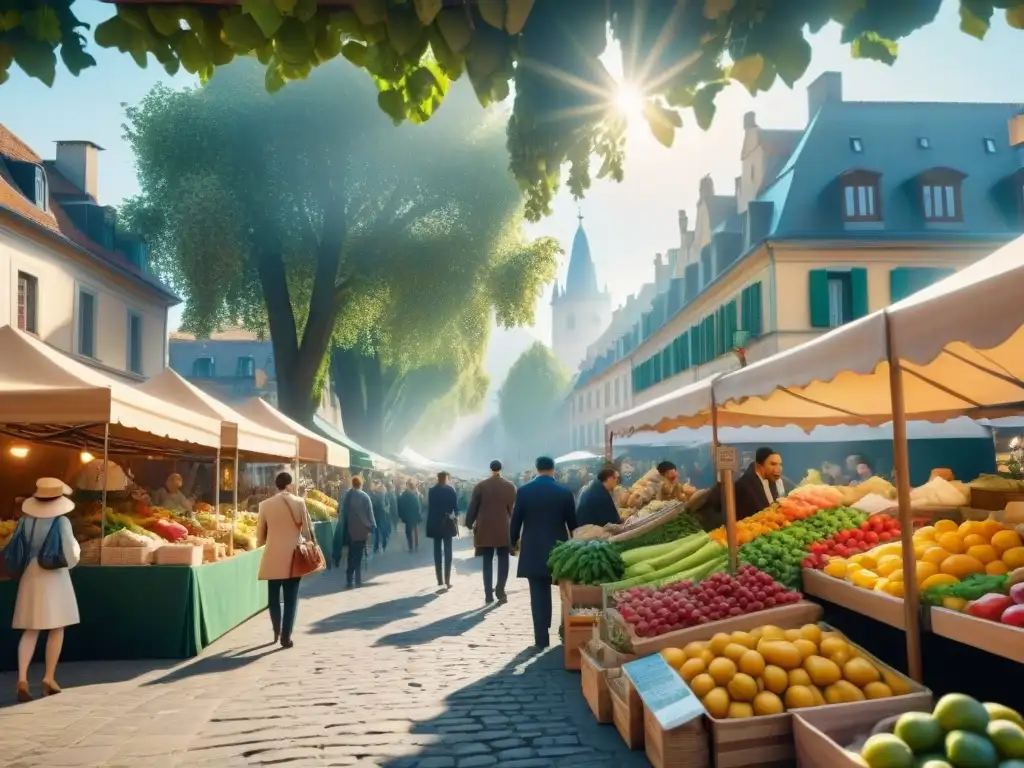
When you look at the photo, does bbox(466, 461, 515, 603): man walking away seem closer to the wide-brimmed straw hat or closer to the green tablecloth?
the wide-brimmed straw hat

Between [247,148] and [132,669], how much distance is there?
1559 centimetres

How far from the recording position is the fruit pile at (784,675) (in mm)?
5191

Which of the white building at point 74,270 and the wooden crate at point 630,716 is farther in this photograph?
the white building at point 74,270

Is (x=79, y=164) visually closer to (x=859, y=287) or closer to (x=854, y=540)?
(x=859, y=287)

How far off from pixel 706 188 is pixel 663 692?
112 ft

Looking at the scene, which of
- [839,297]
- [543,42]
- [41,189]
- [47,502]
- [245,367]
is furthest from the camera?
[245,367]

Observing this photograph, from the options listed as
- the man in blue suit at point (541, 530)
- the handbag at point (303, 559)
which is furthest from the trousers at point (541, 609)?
the handbag at point (303, 559)

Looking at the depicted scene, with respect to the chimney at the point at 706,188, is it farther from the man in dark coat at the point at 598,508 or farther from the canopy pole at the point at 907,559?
the canopy pole at the point at 907,559

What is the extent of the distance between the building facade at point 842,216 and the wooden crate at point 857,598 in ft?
69.0

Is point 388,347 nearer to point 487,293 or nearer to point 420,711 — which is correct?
point 487,293

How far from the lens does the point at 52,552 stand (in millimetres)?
8070

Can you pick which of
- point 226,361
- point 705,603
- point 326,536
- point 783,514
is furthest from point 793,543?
point 226,361

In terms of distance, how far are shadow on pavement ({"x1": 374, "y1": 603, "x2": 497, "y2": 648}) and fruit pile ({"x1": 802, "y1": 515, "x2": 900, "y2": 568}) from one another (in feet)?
14.9

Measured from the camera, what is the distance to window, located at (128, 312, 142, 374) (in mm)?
32438
